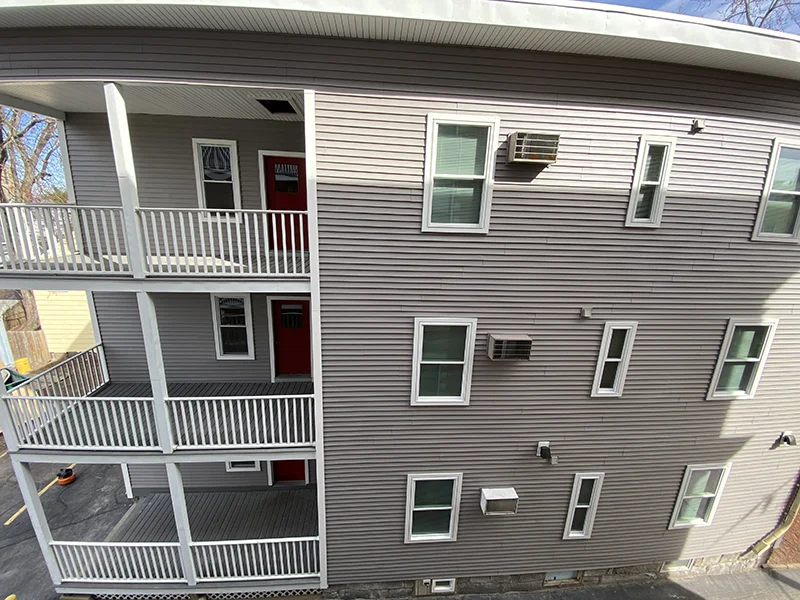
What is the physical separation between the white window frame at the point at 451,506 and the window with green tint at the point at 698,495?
432cm

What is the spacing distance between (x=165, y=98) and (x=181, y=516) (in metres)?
6.55

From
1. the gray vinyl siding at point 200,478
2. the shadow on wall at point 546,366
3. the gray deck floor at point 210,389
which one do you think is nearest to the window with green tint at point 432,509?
the shadow on wall at point 546,366

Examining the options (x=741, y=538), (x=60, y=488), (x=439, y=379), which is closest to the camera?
(x=439, y=379)

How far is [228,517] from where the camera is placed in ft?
20.7

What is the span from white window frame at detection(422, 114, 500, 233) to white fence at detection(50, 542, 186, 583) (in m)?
6.65

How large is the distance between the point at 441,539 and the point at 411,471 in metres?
1.47

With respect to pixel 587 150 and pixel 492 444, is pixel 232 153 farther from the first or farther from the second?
pixel 492 444

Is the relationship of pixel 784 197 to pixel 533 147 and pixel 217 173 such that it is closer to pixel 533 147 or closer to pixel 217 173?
pixel 533 147

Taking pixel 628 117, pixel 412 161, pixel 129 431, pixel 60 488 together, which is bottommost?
pixel 60 488

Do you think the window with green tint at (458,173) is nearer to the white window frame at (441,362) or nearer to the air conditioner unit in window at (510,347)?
the white window frame at (441,362)

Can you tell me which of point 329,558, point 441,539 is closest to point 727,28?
point 441,539

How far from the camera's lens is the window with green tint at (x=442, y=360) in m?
4.95

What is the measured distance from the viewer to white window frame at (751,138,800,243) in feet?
16.0

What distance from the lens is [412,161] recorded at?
442 centimetres
